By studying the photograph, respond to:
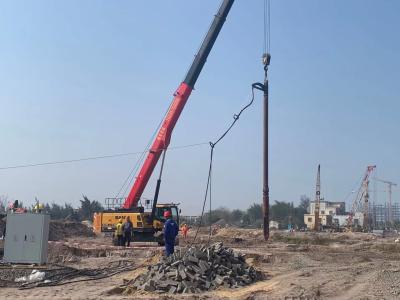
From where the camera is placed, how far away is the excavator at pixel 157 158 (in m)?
29.8

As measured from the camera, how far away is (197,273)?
13.8 meters

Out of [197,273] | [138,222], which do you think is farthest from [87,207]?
[197,273]

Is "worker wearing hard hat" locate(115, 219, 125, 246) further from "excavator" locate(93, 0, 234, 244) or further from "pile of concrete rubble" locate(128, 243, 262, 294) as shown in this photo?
"pile of concrete rubble" locate(128, 243, 262, 294)

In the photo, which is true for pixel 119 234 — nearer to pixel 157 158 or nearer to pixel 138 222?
pixel 138 222

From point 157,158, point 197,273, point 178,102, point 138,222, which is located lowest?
point 197,273

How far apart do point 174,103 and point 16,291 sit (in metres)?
18.0

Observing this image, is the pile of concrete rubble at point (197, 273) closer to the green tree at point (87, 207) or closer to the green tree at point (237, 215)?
the green tree at point (87, 207)

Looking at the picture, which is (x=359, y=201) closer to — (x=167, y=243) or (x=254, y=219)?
(x=254, y=219)

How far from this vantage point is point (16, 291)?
13680 mm

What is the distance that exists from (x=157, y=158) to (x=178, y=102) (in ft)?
11.1

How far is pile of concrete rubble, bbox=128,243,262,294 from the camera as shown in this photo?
43.6 feet

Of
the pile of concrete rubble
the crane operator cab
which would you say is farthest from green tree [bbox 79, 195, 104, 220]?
the pile of concrete rubble

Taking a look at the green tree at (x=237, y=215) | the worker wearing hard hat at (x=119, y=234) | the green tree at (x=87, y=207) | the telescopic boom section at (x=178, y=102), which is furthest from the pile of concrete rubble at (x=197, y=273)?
the green tree at (x=237, y=215)

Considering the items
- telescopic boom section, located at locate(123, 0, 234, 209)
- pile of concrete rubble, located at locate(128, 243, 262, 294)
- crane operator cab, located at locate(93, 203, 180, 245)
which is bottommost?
pile of concrete rubble, located at locate(128, 243, 262, 294)
